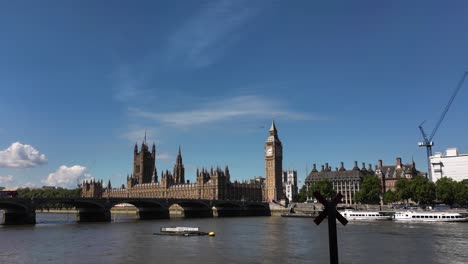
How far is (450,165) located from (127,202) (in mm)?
118391

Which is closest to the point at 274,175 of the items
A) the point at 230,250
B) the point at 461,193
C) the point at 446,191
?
the point at 446,191

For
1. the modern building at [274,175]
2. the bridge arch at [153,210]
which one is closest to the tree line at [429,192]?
the modern building at [274,175]

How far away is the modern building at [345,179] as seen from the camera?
172625 mm

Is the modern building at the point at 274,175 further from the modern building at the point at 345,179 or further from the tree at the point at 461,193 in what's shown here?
the tree at the point at 461,193

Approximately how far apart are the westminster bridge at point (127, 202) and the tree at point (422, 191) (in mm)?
58191

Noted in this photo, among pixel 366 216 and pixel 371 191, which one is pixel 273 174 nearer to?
pixel 371 191

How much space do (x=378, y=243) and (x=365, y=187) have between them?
9203cm

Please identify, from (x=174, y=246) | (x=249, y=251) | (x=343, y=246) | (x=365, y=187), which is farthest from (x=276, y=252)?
(x=365, y=187)

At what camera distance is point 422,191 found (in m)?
117

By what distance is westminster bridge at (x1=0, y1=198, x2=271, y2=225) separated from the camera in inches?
3681

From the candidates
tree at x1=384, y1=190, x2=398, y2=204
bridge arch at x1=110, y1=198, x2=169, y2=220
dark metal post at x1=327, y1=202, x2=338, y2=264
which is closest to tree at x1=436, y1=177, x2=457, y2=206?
tree at x1=384, y1=190, x2=398, y2=204

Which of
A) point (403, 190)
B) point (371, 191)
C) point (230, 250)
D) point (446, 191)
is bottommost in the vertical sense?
point (230, 250)

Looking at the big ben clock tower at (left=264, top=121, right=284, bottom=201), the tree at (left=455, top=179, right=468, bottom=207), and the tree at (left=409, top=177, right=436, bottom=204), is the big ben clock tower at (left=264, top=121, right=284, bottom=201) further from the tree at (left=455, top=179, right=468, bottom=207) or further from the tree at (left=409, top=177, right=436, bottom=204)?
the tree at (left=455, top=179, right=468, bottom=207)

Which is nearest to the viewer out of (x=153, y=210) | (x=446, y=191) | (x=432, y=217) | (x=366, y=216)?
(x=432, y=217)
